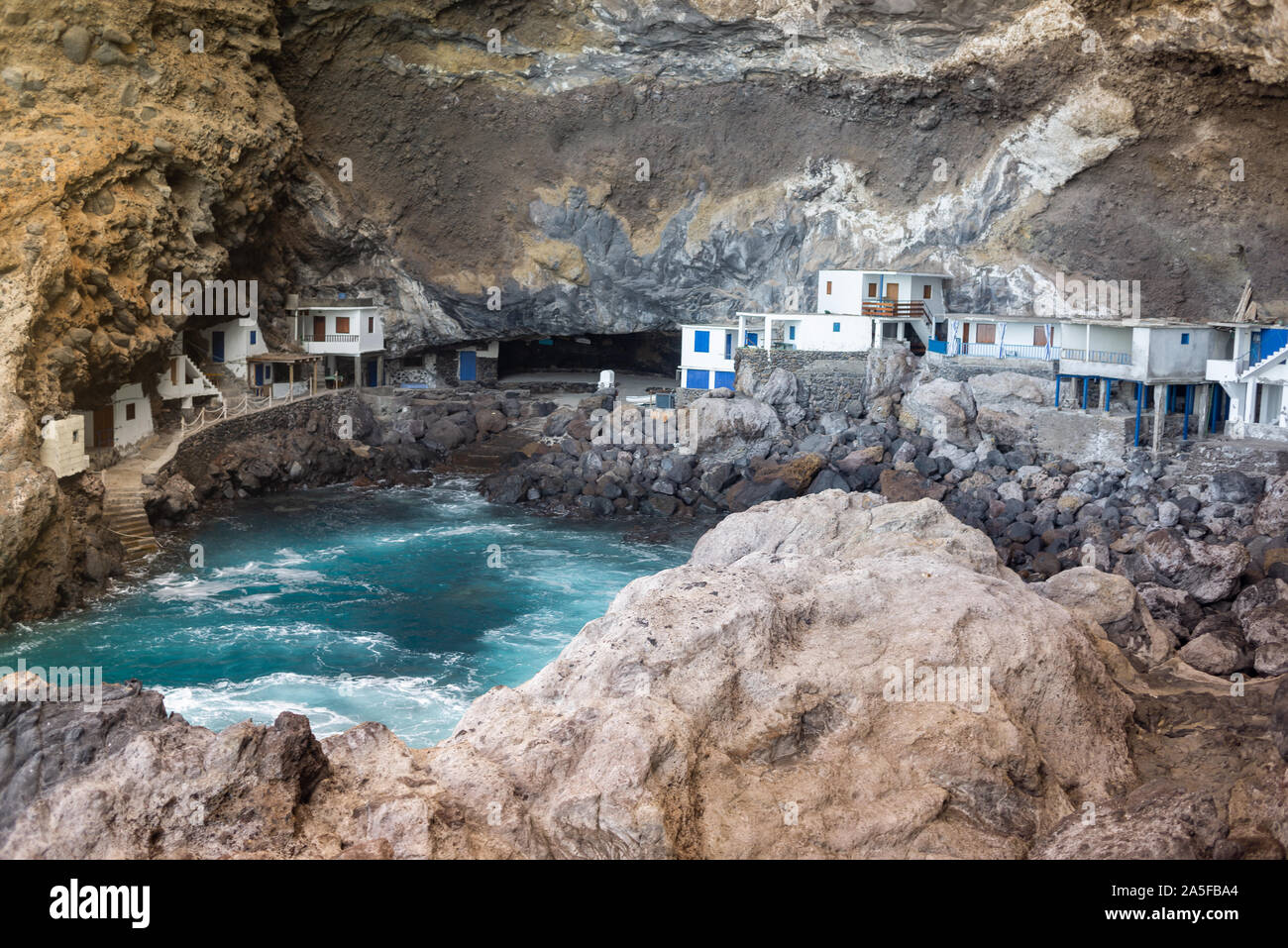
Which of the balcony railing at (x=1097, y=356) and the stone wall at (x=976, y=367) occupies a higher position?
the balcony railing at (x=1097, y=356)

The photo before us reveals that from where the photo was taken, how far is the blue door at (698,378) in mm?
47931

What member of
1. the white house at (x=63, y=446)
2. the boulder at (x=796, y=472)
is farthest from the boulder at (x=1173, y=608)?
the white house at (x=63, y=446)

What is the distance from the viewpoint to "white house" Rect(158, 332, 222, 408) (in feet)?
129

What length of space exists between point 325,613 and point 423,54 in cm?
2882

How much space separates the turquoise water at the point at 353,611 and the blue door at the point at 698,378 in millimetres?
12113

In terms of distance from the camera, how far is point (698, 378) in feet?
158

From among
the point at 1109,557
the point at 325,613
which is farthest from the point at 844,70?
the point at 325,613

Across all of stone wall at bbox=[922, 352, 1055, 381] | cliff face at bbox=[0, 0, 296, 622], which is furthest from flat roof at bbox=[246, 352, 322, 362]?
stone wall at bbox=[922, 352, 1055, 381]

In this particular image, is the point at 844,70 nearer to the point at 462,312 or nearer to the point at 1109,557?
the point at 462,312

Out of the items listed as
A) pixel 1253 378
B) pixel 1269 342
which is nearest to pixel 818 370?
pixel 1253 378

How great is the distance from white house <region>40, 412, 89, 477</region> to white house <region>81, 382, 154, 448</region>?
3876mm

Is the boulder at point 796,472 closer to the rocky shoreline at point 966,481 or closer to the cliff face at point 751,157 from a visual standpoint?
the rocky shoreline at point 966,481

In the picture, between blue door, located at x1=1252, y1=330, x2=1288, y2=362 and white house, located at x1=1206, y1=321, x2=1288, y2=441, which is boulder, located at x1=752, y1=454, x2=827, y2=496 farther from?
blue door, located at x1=1252, y1=330, x2=1288, y2=362

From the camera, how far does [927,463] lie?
1517 inches
